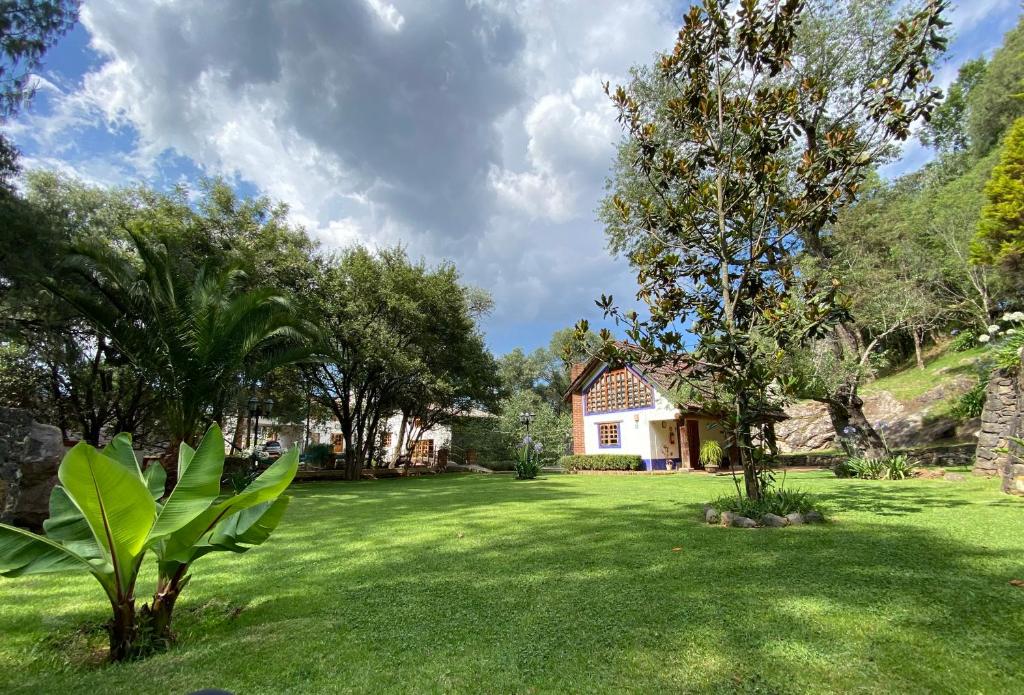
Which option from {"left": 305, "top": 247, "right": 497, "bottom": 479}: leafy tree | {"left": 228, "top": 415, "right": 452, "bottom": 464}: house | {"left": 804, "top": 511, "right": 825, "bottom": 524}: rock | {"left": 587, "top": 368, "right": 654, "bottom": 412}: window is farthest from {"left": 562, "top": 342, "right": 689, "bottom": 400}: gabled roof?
{"left": 228, "top": 415, "right": 452, "bottom": 464}: house

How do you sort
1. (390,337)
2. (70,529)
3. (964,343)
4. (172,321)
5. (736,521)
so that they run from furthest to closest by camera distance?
(964,343)
(390,337)
(172,321)
(736,521)
(70,529)

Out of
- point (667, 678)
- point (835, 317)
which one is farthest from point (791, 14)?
point (667, 678)

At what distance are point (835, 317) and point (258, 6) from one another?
47.4 ft

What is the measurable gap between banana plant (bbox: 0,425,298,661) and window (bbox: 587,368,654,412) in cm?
2127

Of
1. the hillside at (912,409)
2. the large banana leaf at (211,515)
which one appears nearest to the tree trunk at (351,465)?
the large banana leaf at (211,515)

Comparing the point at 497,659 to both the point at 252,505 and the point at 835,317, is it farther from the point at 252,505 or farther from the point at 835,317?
the point at 835,317

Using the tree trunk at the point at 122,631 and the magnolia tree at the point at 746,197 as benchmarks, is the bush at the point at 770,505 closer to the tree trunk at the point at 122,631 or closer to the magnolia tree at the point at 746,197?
the magnolia tree at the point at 746,197

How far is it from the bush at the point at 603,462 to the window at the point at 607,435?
96 centimetres

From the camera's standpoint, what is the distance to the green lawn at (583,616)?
2.42 metres

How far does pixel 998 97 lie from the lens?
25.2m

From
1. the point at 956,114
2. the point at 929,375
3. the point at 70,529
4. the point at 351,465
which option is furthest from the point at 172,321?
the point at 956,114

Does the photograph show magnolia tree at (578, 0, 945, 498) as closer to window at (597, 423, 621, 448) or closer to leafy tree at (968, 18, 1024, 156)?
window at (597, 423, 621, 448)

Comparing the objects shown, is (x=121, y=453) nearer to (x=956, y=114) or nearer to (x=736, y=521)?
(x=736, y=521)

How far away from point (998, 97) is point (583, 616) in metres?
37.0
